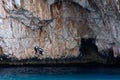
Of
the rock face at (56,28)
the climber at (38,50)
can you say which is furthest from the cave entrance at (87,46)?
the climber at (38,50)

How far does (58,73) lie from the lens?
24.9 meters

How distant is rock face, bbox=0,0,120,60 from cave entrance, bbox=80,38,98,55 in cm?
7

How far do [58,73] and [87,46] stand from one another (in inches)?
141

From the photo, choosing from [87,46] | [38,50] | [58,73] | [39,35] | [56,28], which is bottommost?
[58,73]

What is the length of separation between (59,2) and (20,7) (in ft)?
8.19

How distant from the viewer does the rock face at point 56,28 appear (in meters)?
25.5

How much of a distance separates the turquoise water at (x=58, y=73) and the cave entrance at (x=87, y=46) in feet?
5.78

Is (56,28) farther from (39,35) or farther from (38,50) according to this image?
(38,50)

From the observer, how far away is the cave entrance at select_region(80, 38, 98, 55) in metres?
27.2

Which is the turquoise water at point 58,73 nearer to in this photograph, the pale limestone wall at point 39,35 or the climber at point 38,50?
the climber at point 38,50

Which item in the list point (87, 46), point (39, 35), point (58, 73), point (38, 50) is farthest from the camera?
point (87, 46)

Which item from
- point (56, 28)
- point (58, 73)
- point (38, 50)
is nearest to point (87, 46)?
point (56, 28)

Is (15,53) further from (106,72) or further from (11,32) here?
(106,72)

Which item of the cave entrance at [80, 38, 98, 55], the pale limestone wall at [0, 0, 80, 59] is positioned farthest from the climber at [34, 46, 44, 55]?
the cave entrance at [80, 38, 98, 55]
